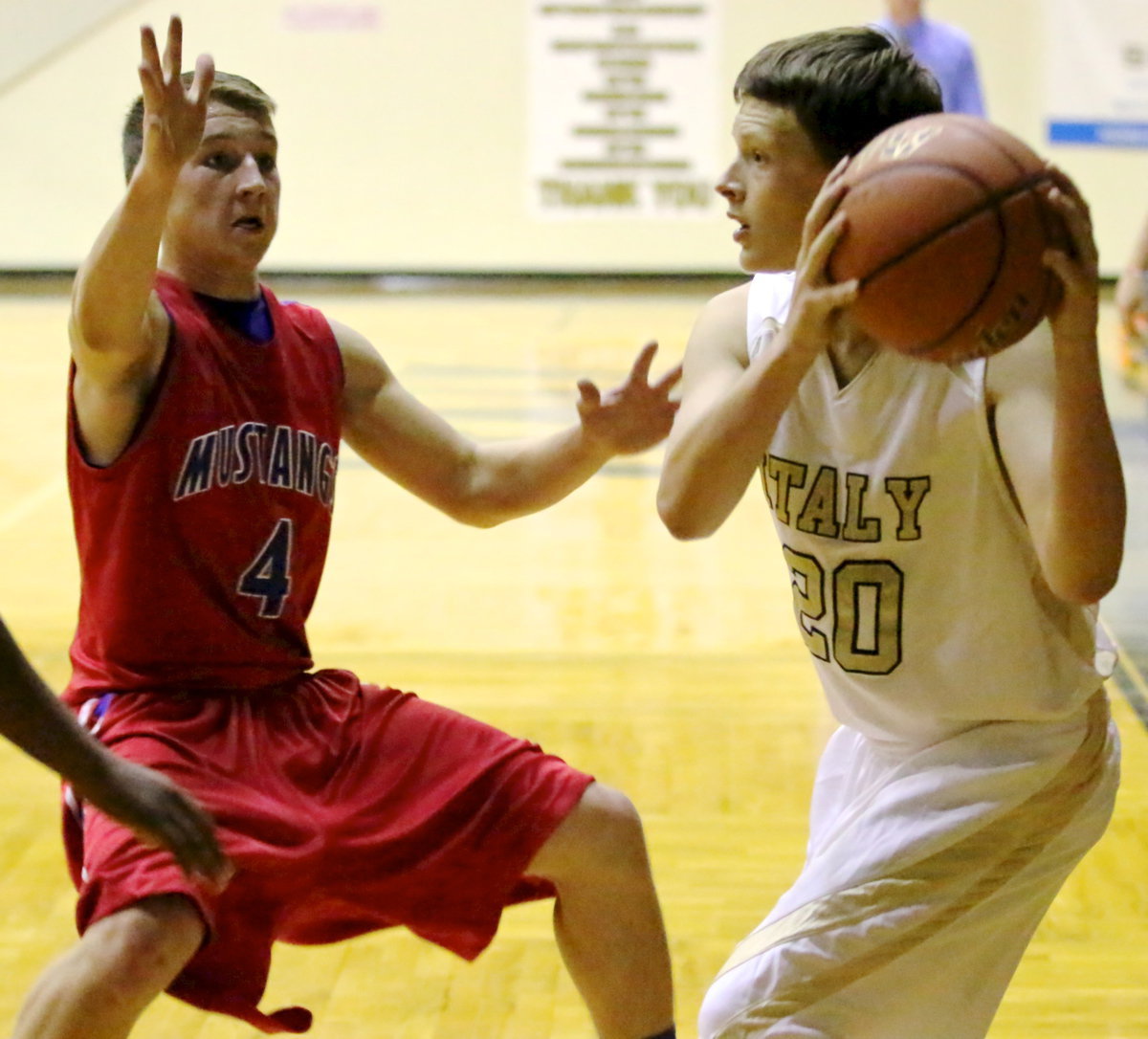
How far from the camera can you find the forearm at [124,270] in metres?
Result: 2.35

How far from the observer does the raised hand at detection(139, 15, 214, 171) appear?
7.67ft

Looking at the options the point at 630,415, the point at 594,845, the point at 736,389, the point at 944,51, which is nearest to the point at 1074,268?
the point at 736,389

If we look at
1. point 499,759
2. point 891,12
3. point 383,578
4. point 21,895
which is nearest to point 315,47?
point 891,12

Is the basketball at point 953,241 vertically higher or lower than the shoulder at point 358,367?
higher

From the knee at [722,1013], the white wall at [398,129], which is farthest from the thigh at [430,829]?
the white wall at [398,129]

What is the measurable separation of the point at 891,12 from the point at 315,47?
6.61 m

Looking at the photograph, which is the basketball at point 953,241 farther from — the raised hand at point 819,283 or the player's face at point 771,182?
the player's face at point 771,182

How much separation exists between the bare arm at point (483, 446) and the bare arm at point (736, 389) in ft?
1.54

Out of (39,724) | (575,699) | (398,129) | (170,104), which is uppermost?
(170,104)

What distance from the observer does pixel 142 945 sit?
222 centimetres

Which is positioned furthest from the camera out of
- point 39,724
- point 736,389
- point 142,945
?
point 142,945

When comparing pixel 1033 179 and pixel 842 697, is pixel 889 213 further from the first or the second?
pixel 842 697

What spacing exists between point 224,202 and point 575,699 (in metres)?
2.49

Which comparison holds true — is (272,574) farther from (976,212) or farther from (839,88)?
(976,212)
